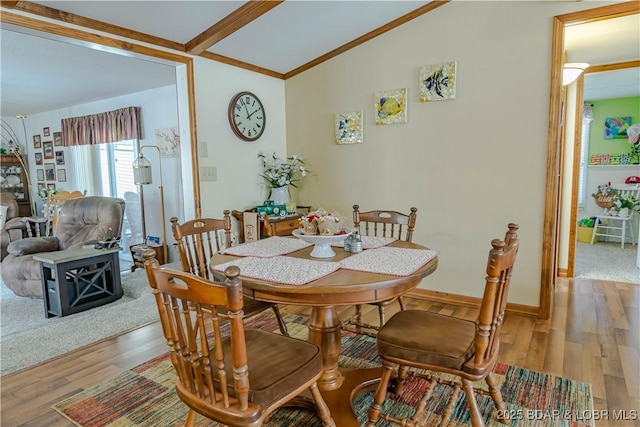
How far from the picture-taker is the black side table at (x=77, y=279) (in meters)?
3.11

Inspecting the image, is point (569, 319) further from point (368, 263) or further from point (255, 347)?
point (255, 347)

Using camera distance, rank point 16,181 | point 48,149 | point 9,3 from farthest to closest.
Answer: point 16,181 → point 48,149 → point 9,3

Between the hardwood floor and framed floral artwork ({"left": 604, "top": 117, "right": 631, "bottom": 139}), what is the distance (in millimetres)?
3635

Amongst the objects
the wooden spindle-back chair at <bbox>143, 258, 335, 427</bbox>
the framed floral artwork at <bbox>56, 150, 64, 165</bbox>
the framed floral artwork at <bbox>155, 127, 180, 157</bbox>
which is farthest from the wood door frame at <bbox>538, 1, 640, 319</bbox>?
the framed floral artwork at <bbox>56, 150, 64, 165</bbox>

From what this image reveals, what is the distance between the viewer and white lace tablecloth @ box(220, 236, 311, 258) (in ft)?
6.52

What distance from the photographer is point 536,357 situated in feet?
7.70

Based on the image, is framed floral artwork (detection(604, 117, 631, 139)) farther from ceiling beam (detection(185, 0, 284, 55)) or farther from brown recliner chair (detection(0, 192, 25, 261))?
brown recliner chair (detection(0, 192, 25, 261))

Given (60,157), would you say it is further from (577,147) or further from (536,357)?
(577,147)

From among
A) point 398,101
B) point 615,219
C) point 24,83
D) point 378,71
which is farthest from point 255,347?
point 615,219

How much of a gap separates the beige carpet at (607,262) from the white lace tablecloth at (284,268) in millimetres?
3648

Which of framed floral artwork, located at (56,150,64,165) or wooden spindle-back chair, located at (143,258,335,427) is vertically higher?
framed floral artwork, located at (56,150,64,165)

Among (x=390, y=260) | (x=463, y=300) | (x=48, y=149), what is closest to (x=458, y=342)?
(x=390, y=260)

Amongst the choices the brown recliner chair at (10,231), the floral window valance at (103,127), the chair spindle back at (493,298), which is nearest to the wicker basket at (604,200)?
the chair spindle back at (493,298)

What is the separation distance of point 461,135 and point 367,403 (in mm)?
2245
